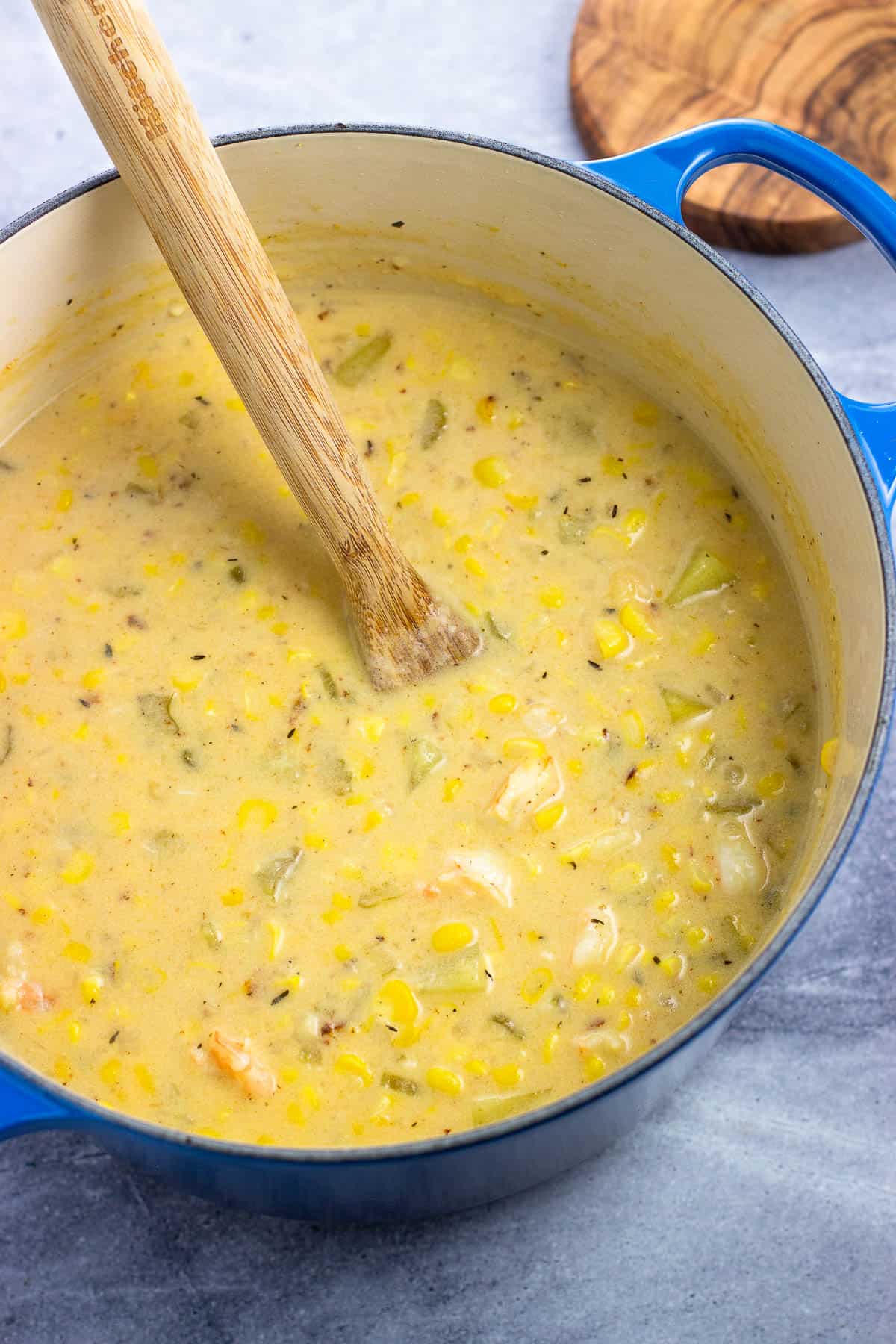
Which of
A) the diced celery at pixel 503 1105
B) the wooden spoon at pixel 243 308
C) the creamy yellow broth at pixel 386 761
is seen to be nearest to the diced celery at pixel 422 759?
the creamy yellow broth at pixel 386 761

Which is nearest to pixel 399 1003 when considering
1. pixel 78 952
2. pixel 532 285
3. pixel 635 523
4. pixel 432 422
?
pixel 78 952

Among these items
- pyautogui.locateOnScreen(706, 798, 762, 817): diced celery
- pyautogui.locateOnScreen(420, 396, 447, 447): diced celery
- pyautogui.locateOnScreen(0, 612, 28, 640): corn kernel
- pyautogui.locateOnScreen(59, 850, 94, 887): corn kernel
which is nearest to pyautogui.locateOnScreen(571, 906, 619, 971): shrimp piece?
pyautogui.locateOnScreen(706, 798, 762, 817): diced celery

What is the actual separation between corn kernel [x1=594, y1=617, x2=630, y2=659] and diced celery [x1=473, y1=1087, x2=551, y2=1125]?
2.04 ft

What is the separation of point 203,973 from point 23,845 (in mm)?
325

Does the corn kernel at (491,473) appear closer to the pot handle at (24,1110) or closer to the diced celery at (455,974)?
the diced celery at (455,974)

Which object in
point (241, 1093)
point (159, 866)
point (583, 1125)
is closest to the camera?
point (583, 1125)

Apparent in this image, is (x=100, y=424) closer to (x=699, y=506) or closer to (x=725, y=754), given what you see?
(x=699, y=506)

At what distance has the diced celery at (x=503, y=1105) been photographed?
5.79ft

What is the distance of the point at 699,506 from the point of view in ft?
7.14

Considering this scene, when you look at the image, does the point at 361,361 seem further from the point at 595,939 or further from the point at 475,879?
the point at 595,939

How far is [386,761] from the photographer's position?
196 cm

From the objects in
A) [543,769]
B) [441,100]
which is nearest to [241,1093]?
[543,769]

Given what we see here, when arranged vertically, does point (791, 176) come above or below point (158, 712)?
above

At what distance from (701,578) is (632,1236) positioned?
964 millimetres
